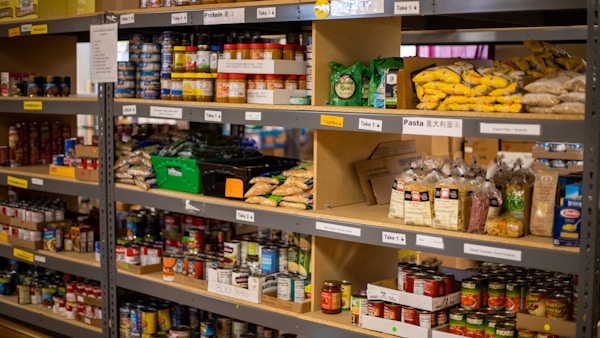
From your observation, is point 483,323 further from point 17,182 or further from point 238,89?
point 17,182

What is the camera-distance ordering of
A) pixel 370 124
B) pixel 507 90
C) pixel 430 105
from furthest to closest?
pixel 370 124, pixel 430 105, pixel 507 90

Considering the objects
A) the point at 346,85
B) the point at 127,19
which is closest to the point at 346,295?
the point at 346,85

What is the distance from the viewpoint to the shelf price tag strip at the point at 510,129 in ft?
8.65

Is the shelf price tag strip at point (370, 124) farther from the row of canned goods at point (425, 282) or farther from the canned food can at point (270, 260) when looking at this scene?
the canned food can at point (270, 260)

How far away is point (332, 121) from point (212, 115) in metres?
0.76

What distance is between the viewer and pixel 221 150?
427cm

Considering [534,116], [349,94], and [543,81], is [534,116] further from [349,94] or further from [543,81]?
[349,94]

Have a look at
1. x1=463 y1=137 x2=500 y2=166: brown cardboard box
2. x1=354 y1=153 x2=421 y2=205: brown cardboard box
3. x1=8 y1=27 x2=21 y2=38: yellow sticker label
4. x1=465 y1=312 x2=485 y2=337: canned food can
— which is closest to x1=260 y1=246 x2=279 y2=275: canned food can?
x1=354 y1=153 x2=421 y2=205: brown cardboard box

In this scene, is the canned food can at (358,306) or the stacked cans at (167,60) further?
the stacked cans at (167,60)

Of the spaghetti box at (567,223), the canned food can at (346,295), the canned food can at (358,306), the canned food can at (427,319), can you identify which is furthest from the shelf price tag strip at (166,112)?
the spaghetti box at (567,223)

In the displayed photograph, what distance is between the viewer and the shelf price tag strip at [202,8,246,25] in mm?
3600

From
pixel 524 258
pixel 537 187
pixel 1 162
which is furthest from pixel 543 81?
pixel 1 162

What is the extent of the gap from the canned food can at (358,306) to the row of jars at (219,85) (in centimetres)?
101

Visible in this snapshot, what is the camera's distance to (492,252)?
2.79 m
